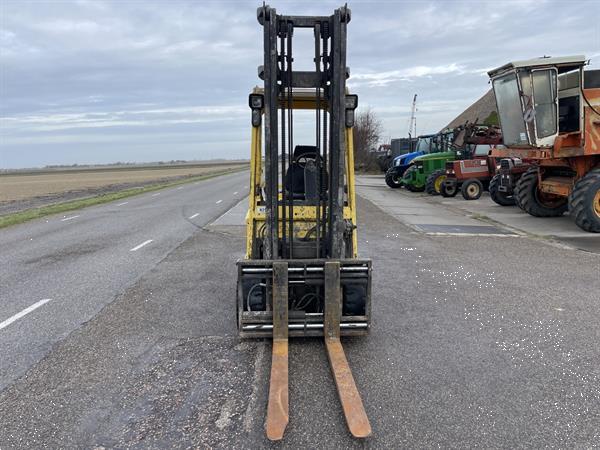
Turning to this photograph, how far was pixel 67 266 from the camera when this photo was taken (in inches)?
371

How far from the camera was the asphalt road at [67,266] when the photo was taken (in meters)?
5.64

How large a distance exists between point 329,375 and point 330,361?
0.44 feet

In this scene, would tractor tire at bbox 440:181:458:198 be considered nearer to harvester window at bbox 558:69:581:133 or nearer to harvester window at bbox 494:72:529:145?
harvester window at bbox 494:72:529:145

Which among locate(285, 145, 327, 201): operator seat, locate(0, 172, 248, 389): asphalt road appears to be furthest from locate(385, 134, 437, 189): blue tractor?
locate(285, 145, 327, 201): operator seat

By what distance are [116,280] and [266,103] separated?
4711 millimetres

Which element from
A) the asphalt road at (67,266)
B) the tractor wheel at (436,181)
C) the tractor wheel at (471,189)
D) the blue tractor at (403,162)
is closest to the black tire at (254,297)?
the asphalt road at (67,266)

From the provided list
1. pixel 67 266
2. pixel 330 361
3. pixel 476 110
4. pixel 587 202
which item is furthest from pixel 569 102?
pixel 476 110

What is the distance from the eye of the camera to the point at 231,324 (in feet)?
19.0

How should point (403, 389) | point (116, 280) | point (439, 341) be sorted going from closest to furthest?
point (403, 389) → point (439, 341) → point (116, 280)

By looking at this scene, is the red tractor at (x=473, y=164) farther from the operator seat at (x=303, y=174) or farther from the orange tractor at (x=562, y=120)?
the operator seat at (x=303, y=174)

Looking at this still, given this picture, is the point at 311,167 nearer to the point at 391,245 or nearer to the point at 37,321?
the point at 37,321

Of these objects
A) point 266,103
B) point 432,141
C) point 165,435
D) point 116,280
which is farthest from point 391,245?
point 432,141

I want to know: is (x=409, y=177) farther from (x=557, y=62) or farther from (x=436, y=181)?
(x=557, y=62)

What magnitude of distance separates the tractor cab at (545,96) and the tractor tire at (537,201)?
206 centimetres
